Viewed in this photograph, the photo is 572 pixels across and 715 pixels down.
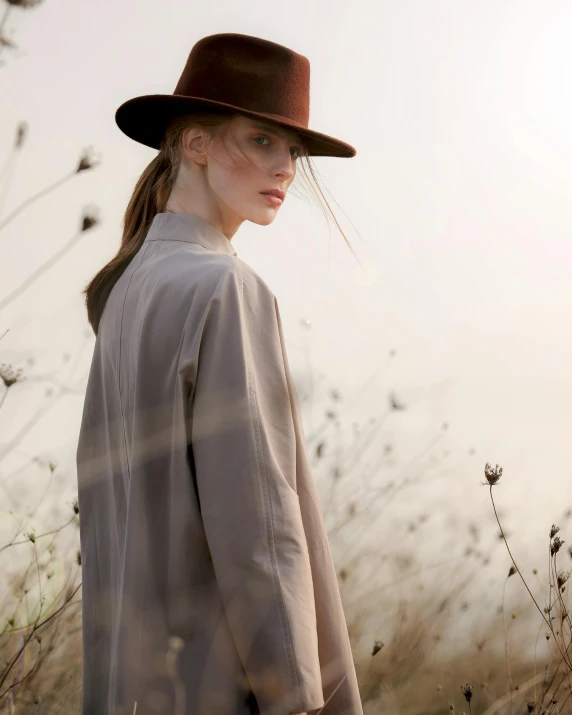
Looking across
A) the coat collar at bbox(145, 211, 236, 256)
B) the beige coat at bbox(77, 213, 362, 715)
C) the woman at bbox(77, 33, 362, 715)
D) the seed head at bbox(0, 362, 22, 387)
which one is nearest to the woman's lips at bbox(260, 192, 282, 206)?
the woman at bbox(77, 33, 362, 715)

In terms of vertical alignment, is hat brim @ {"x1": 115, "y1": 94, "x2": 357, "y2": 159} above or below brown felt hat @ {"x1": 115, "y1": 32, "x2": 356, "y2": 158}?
below

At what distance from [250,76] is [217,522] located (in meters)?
0.95

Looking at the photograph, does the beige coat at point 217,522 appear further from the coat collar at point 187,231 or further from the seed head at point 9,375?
the seed head at point 9,375

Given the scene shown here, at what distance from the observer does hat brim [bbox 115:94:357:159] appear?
169 centimetres

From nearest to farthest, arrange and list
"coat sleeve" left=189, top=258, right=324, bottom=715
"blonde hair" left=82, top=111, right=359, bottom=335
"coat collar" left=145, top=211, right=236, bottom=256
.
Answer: "coat sleeve" left=189, top=258, right=324, bottom=715, "coat collar" left=145, top=211, right=236, bottom=256, "blonde hair" left=82, top=111, right=359, bottom=335

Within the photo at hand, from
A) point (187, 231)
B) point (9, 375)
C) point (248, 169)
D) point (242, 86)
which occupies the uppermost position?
point (242, 86)

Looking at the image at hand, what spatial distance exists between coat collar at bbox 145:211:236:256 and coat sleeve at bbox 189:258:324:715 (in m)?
0.21

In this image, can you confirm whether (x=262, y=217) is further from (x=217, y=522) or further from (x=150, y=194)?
(x=217, y=522)

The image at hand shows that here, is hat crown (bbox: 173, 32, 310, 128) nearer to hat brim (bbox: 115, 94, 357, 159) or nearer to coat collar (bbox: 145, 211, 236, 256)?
hat brim (bbox: 115, 94, 357, 159)

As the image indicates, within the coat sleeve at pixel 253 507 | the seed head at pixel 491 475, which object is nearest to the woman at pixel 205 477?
the coat sleeve at pixel 253 507

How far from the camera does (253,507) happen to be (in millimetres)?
1293

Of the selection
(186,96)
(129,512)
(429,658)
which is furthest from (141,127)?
(429,658)

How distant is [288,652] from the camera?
1.26 meters

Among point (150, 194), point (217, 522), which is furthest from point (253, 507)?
point (150, 194)
